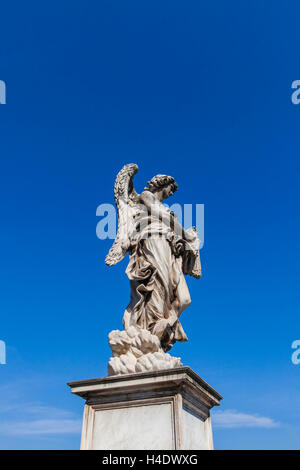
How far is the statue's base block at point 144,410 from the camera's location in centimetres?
467

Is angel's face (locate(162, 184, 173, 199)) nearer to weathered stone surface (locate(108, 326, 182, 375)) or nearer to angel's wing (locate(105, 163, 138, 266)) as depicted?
angel's wing (locate(105, 163, 138, 266))

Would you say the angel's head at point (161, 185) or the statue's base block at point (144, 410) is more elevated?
the angel's head at point (161, 185)

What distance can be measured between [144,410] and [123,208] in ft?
12.2

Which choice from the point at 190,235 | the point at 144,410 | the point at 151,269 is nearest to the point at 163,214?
the point at 190,235

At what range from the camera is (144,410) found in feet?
16.0

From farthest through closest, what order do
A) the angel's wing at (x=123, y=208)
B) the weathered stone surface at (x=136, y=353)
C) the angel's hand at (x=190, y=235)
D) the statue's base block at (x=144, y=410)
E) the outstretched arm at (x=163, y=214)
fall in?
the angel's hand at (x=190, y=235) < the outstretched arm at (x=163, y=214) < the angel's wing at (x=123, y=208) < the weathered stone surface at (x=136, y=353) < the statue's base block at (x=144, y=410)

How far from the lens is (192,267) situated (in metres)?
7.40

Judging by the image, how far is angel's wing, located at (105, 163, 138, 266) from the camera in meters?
6.90

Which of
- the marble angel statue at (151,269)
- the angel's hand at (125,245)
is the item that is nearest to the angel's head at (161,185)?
the marble angel statue at (151,269)

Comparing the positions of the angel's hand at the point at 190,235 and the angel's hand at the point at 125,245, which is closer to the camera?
the angel's hand at the point at 125,245

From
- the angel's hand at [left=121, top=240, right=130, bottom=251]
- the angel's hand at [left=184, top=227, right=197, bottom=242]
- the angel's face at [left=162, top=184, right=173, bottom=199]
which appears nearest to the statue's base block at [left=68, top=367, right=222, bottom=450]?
the angel's hand at [left=121, top=240, right=130, bottom=251]

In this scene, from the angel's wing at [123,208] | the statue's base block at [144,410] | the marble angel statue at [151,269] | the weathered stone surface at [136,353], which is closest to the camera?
the statue's base block at [144,410]

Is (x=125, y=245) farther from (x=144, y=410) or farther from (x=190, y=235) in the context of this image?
(x=144, y=410)

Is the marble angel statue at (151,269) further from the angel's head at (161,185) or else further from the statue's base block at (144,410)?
the statue's base block at (144,410)
